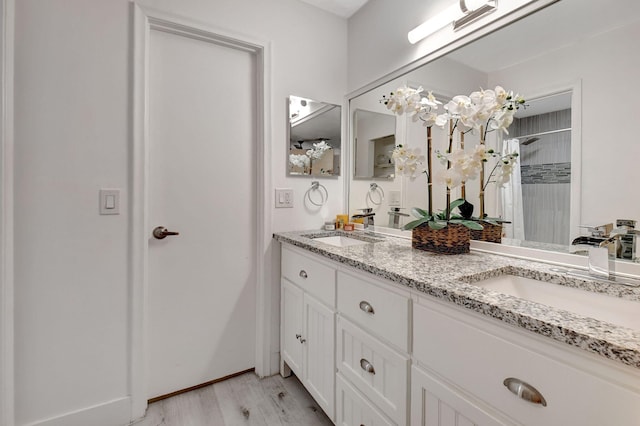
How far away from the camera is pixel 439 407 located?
0.83 metres

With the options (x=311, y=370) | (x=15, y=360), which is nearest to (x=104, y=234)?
(x=15, y=360)

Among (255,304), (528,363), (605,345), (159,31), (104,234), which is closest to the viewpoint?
(605,345)

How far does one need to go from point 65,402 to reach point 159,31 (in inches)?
72.3

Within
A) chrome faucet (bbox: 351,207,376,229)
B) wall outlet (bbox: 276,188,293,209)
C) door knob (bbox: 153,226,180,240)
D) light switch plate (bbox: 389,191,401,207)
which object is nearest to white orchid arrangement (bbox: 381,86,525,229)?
light switch plate (bbox: 389,191,401,207)

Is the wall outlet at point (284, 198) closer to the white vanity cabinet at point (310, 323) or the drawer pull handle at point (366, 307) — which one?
the white vanity cabinet at point (310, 323)

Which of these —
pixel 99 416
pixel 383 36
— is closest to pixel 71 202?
pixel 99 416

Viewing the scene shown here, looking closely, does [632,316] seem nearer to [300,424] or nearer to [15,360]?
[300,424]

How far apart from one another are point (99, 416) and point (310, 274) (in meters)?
1.19

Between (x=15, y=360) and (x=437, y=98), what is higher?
(x=437, y=98)

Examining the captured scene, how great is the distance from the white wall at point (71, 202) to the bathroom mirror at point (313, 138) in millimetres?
768

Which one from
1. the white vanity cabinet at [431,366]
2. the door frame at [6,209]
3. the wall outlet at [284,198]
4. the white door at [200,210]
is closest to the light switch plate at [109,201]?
the white door at [200,210]

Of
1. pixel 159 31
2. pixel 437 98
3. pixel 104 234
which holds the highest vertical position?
pixel 159 31

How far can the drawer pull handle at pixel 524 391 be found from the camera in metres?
0.62

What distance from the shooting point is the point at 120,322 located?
1467 millimetres
